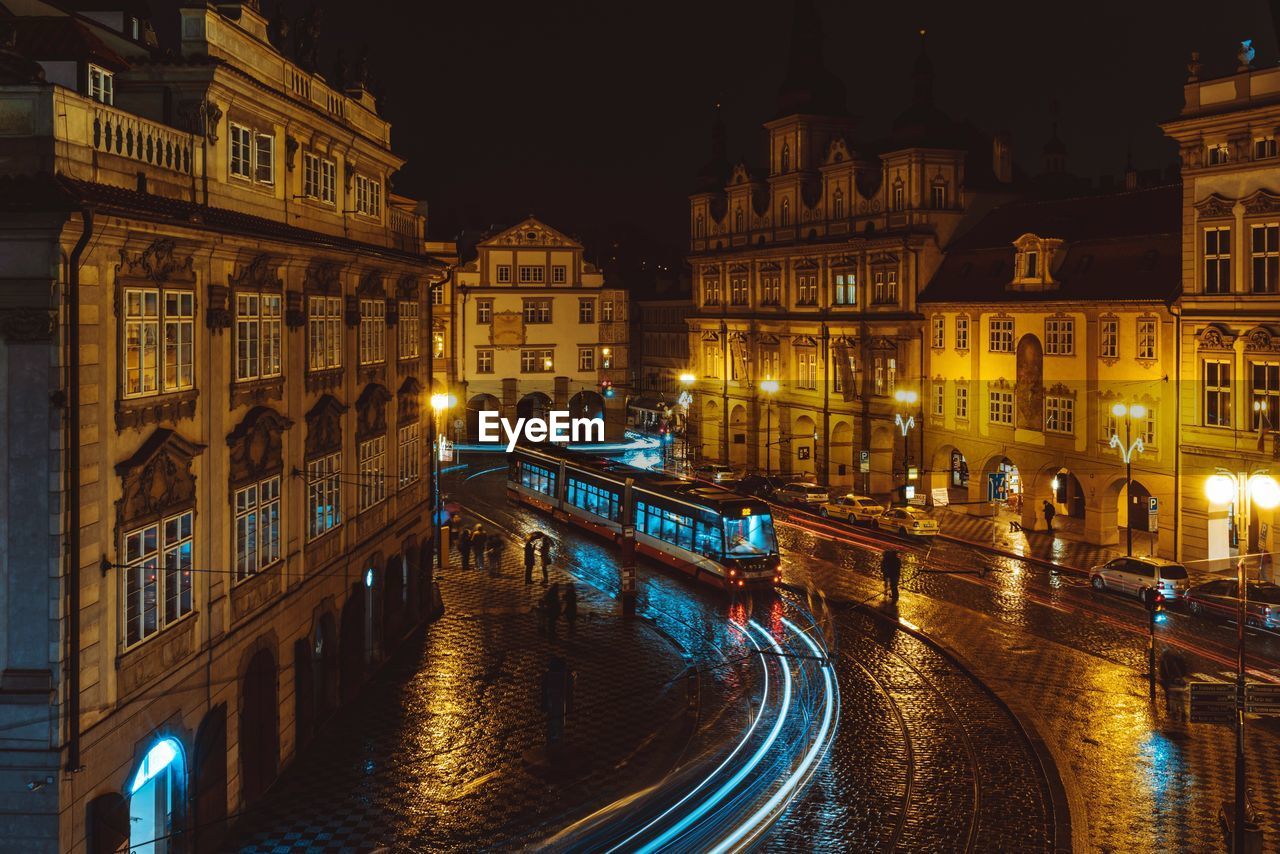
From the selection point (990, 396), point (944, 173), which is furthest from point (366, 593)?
point (944, 173)

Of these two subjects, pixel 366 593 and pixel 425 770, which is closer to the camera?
pixel 425 770

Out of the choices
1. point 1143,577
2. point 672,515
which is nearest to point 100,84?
point 672,515

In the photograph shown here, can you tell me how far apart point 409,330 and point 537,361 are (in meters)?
52.6

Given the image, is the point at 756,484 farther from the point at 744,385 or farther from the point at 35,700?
the point at 35,700

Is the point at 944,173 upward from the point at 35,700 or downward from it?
upward

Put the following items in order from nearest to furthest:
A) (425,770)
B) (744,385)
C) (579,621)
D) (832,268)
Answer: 1. (425,770)
2. (579,621)
3. (832,268)
4. (744,385)

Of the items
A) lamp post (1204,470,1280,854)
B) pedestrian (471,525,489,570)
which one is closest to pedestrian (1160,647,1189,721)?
lamp post (1204,470,1280,854)

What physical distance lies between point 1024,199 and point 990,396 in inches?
597

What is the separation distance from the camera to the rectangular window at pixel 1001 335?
56906mm

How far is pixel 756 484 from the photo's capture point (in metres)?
67.0

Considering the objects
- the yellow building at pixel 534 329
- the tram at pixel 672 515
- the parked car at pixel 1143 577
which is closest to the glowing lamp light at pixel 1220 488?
the parked car at pixel 1143 577

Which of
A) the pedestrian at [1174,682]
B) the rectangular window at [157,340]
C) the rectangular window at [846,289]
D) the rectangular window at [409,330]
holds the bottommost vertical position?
the pedestrian at [1174,682]

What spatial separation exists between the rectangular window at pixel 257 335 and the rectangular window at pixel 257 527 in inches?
85.2

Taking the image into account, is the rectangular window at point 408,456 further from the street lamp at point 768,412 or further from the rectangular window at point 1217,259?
the street lamp at point 768,412
